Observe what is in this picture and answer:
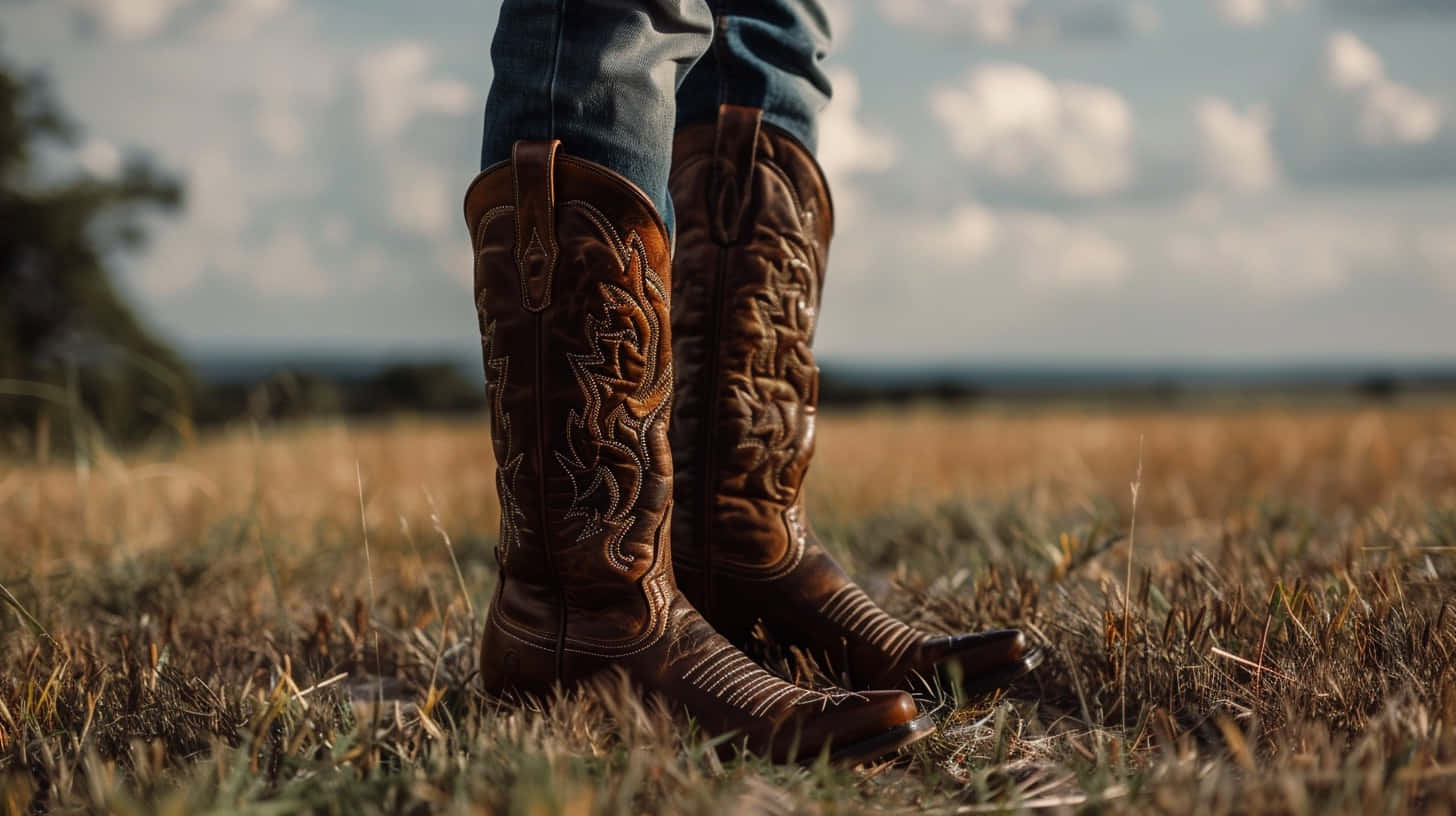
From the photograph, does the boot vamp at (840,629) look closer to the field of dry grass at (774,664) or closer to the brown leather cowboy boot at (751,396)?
the brown leather cowboy boot at (751,396)

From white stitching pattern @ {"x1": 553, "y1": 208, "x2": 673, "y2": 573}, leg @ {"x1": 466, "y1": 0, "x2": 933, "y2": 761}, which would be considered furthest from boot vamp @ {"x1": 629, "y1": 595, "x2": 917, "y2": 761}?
white stitching pattern @ {"x1": 553, "y1": 208, "x2": 673, "y2": 573}

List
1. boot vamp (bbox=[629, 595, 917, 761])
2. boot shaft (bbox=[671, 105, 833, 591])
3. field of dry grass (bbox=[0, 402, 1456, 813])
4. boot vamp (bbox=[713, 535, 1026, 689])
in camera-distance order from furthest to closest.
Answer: boot shaft (bbox=[671, 105, 833, 591])
boot vamp (bbox=[713, 535, 1026, 689])
boot vamp (bbox=[629, 595, 917, 761])
field of dry grass (bbox=[0, 402, 1456, 813])

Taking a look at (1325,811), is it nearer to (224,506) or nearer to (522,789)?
(522,789)

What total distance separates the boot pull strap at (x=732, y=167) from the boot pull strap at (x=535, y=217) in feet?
1.38

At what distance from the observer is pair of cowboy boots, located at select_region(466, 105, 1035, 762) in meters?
1.62

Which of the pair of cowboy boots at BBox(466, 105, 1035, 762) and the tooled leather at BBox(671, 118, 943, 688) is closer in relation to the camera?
the pair of cowboy boots at BBox(466, 105, 1035, 762)

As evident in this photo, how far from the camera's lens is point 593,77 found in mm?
1563

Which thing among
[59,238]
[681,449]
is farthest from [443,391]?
[681,449]

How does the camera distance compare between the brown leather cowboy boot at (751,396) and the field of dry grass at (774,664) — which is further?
the brown leather cowboy boot at (751,396)

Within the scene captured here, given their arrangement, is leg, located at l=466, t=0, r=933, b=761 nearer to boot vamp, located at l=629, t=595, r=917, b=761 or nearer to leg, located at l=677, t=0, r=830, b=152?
boot vamp, located at l=629, t=595, r=917, b=761

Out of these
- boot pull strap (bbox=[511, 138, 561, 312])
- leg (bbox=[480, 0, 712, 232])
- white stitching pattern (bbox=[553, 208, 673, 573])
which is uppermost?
leg (bbox=[480, 0, 712, 232])

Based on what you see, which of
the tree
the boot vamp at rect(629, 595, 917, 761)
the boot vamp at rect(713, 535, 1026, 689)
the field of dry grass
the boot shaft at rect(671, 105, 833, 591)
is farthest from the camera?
the tree

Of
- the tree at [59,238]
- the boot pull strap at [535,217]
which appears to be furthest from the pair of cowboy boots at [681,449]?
the tree at [59,238]

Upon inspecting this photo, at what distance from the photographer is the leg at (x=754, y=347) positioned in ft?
6.39
